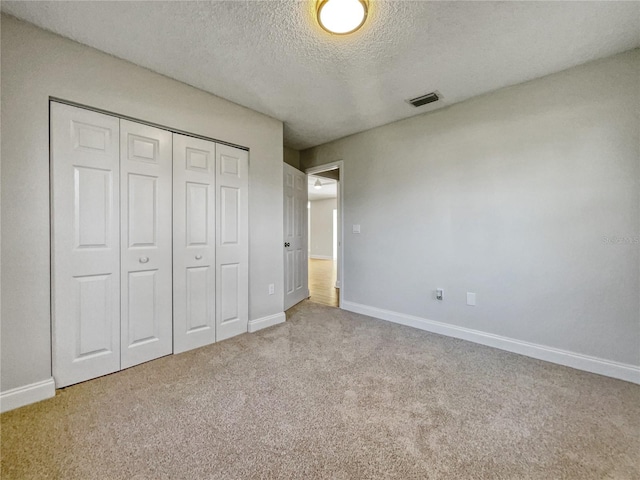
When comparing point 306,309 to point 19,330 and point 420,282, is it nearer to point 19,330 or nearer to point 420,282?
point 420,282

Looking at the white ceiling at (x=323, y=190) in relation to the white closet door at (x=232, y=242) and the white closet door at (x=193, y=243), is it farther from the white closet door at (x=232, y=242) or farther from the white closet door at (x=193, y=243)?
the white closet door at (x=193, y=243)

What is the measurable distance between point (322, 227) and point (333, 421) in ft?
29.3

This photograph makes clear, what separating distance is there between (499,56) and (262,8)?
1731 millimetres

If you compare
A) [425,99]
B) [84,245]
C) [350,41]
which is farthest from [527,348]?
[84,245]

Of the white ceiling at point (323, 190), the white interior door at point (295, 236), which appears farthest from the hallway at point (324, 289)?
the white ceiling at point (323, 190)

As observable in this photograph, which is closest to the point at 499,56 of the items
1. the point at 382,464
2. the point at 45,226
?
the point at 382,464

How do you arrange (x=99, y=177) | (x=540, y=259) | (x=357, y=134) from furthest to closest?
1. (x=357, y=134)
2. (x=540, y=259)
3. (x=99, y=177)

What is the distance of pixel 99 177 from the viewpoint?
1929 mm

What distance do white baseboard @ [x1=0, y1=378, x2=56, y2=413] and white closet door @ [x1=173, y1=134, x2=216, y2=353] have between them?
774mm

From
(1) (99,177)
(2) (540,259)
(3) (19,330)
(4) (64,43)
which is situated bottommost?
(3) (19,330)

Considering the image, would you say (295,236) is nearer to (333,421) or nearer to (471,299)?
(471,299)

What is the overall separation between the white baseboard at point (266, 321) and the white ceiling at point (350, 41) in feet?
7.53

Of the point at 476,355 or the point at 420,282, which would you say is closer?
the point at 476,355

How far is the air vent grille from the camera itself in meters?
2.54
